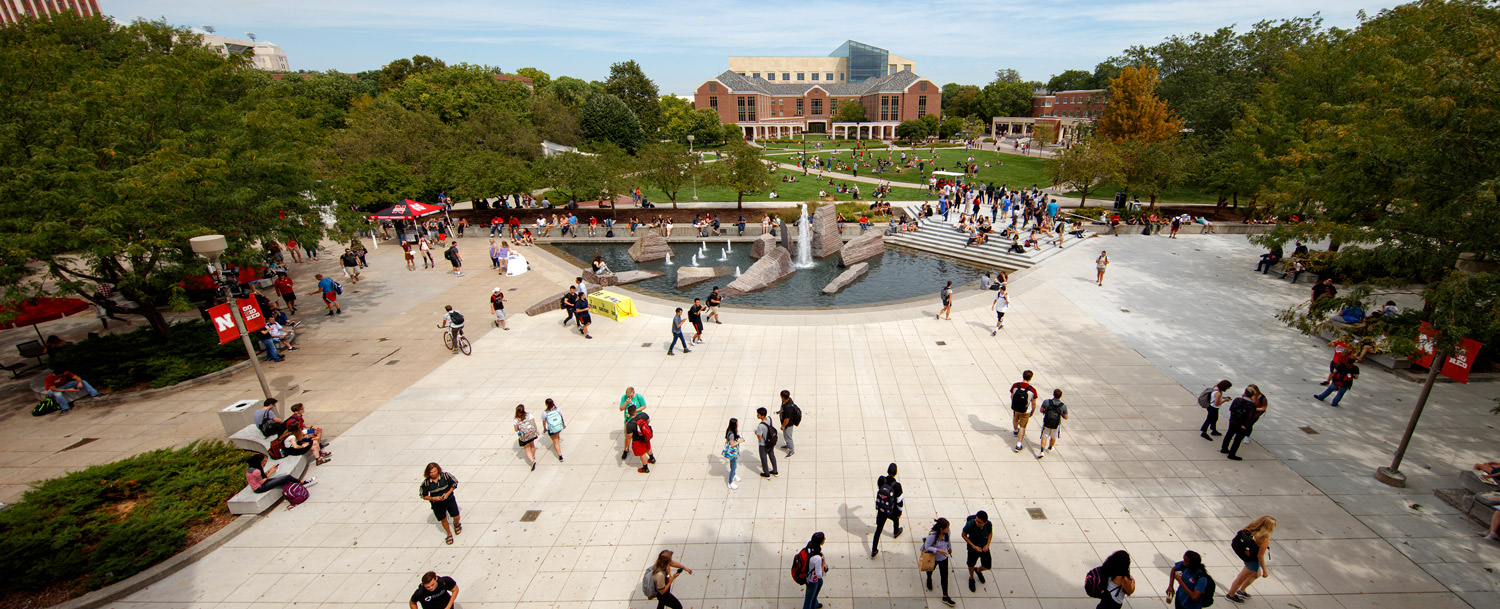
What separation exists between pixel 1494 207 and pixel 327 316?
2751 cm

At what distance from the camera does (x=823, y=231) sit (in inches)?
1083

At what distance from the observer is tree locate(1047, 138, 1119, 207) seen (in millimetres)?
31875

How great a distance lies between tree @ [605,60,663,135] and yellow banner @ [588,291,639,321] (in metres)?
70.2

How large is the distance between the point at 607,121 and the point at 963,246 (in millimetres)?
56335

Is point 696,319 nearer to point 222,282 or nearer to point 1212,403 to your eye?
point 222,282

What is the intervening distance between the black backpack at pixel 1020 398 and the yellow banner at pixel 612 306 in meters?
11.9

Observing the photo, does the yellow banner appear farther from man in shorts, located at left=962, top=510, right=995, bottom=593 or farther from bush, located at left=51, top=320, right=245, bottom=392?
man in shorts, located at left=962, top=510, right=995, bottom=593

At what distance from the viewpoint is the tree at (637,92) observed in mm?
85875

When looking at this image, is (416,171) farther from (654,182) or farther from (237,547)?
(237,547)

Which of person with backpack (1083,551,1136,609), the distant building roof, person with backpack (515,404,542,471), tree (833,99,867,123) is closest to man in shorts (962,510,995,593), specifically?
person with backpack (1083,551,1136,609)

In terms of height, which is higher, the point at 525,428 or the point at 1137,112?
the point at 1137,112

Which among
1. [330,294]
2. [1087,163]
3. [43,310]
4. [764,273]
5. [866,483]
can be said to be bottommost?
[866,483]

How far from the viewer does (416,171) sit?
36.2m

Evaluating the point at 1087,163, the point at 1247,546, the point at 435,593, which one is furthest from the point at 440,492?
the point at 1087,163
